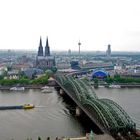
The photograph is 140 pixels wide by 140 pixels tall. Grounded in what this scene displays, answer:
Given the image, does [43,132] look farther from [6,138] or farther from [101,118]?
[101,118]

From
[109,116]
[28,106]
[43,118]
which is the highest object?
[109,116]

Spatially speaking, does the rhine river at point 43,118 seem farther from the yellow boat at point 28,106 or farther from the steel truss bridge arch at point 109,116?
the steel truss bridge arch at point 109,116

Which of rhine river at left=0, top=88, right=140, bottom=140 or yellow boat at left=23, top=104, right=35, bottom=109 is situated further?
yellow boat at left=23, top=104, right=35, bottom=109

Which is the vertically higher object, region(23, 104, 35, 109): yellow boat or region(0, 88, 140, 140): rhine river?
region(23, 104, 35, 109): yellow boat

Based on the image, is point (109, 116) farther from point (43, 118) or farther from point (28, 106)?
point (28, 106)

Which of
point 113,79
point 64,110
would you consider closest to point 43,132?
point 64,110

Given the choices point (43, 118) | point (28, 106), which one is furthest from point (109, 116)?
point (28, 106)

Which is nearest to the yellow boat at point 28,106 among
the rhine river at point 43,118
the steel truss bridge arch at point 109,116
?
the rhine river at point 43,118

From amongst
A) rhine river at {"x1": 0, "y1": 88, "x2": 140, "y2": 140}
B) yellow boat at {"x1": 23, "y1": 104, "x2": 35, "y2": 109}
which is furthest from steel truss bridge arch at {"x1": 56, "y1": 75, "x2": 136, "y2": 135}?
yellow boat at {"x1": 23, "y1": 104, "x2": 35, "y2": 109}

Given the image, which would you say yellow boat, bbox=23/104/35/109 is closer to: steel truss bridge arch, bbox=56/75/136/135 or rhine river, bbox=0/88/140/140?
rhine river, bbox=0/88/140/140

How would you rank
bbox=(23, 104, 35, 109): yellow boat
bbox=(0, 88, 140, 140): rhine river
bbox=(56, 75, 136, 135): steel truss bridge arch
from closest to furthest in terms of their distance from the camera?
bbox=(56, 75, 136, 135): steel truss bridge arch < bbox=(0, 88, 140, 140): rhine river < bbox=(23, 104, 35, 109): yellow boat
